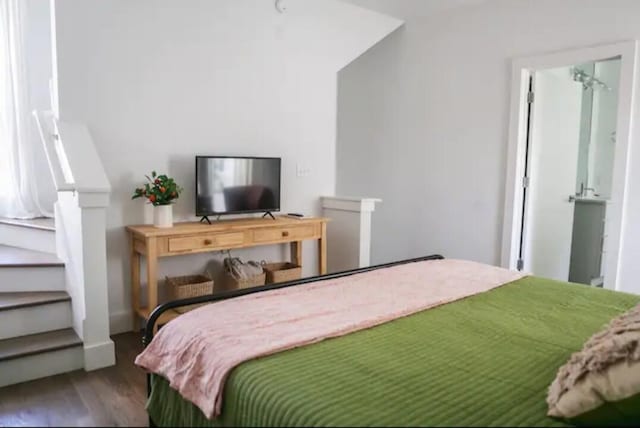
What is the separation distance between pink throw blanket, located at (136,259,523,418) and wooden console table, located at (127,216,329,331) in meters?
1.28

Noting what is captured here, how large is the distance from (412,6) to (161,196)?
Result: 292 cm

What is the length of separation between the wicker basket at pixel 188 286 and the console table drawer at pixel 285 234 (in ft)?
1.60

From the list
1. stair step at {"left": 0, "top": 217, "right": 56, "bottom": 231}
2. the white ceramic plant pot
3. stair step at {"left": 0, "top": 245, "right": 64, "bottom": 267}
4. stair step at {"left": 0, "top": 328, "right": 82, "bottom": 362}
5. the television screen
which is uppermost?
the television screen

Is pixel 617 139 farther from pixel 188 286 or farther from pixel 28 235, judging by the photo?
pixel 28 235

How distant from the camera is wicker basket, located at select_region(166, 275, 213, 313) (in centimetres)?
321

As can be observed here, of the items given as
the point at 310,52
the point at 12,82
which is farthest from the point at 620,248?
the point at 12,82

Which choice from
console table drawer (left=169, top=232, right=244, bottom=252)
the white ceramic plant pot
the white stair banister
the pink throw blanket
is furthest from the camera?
the white ceramic plant pot

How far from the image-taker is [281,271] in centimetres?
373

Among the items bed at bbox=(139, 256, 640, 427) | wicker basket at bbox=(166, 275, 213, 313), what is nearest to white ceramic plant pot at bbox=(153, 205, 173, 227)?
wicker basket at bbox=(166, 275, 213, 313)

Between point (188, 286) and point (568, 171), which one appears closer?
point (188, 286)

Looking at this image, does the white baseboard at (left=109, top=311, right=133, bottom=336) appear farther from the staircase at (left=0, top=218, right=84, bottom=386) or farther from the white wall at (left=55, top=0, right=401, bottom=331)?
the staircase at (left=0, top=218, right=84, bottom=386)

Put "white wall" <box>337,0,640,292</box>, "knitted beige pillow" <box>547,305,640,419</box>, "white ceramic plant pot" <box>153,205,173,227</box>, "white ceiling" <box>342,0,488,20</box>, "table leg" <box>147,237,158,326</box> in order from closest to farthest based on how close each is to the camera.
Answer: "knitted beige pillow" <box>547,305,640,419</box>
"table leg" <box>147,237,158,326</box>
"white ceramic plant pot" <box>153,205,173,227</box>
"white wall" <box>337,0,640,292</box>
"white ceiling" <box>342,0,488,20</box>

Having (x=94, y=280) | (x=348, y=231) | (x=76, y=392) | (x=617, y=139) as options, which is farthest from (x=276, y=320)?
(x=617, y=139)

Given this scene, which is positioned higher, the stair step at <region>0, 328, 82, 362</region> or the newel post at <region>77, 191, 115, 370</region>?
the newel post at <region>77, 191, 115, 370</region>
